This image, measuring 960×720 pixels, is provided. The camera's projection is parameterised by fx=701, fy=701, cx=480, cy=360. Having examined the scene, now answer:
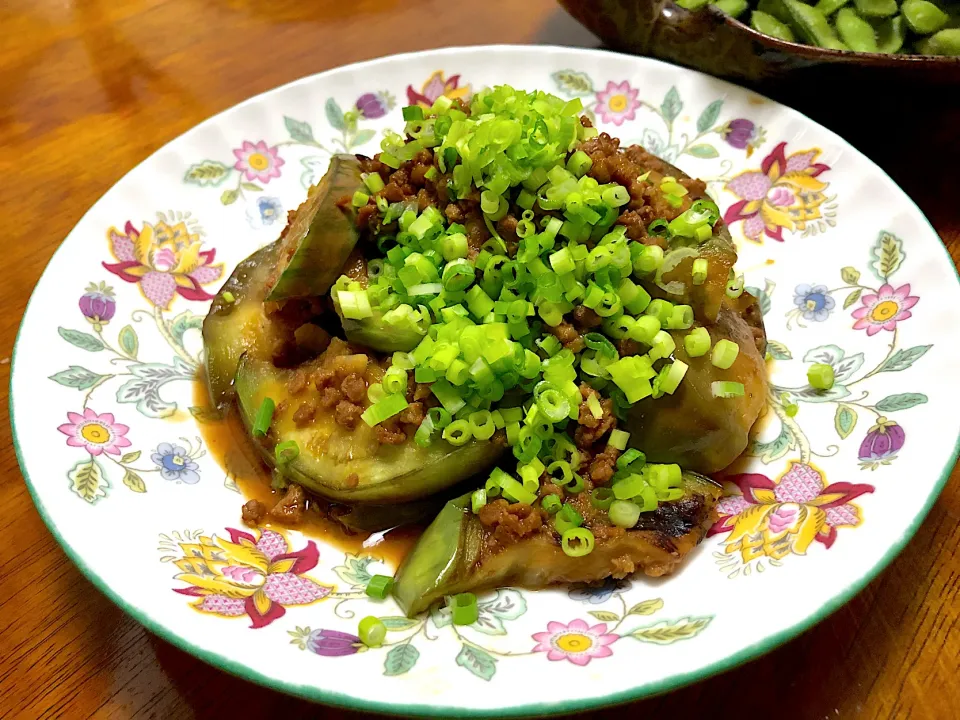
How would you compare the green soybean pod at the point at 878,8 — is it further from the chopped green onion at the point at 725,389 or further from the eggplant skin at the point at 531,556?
the eggplant skin at the point at 531,556

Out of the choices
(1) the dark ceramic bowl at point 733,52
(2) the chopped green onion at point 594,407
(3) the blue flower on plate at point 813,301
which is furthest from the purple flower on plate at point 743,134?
(2) the chopped green onion at point 594,407

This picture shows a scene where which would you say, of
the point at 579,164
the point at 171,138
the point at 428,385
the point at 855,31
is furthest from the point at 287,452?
the point at 855,31

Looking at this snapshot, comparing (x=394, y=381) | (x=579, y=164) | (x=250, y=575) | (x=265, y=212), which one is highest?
(x=579, y=164)

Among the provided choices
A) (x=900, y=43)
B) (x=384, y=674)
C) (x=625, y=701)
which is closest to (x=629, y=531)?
(x=625, y=701)

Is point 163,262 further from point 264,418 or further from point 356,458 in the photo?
point 356,458

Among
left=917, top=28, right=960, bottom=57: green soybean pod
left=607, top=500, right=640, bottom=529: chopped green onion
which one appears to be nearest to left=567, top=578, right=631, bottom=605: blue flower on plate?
left=607, top=500, right=640, bottom=529: chopped green onion

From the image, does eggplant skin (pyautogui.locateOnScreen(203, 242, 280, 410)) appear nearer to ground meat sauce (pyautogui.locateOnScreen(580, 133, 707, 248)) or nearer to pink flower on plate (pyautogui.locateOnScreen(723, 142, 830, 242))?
ground meat sauce (pyautogui.locateOnScreen(580, 133, 707, 248))
